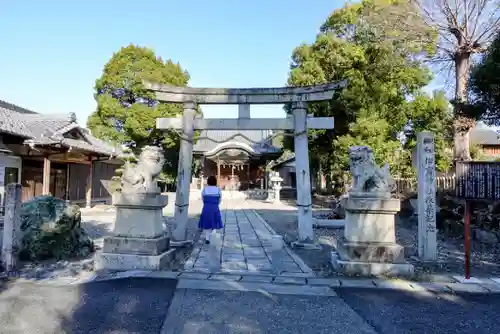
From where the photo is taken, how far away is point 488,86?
7.81 metres

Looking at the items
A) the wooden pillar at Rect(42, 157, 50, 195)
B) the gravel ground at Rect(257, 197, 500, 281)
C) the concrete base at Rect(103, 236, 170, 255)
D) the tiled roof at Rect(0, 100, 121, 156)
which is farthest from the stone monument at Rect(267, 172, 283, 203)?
the concrete base at Rect(103, 236, 170, 255)

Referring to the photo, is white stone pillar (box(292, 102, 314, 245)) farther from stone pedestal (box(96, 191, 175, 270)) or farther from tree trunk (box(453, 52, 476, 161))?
tree trunk (box(453, 52, 476, 161))

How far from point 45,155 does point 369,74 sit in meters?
15.5

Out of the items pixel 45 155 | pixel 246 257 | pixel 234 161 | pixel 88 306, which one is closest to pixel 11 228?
pixel 88 306

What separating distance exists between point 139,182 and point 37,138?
10375mm

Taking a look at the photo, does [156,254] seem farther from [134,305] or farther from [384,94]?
[384,94]

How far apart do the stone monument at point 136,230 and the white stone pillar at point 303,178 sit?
3304 millimetres

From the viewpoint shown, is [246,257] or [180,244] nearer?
[246,257]

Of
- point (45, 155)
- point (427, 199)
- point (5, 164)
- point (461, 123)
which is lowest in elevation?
point (427, 199)

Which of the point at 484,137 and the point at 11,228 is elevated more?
the point at 484,137

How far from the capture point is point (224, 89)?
8.16 metres

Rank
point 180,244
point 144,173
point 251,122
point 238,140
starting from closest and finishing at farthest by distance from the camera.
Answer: point 144,173, point 180,244, point 251,122, point 238,140

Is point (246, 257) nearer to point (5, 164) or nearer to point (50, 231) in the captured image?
point (50, 231)

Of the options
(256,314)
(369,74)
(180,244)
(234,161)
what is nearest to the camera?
(256,314)
